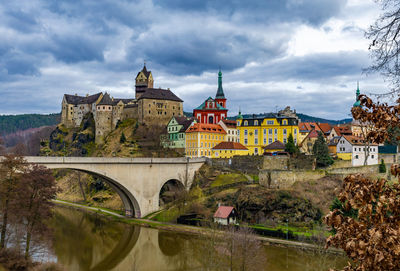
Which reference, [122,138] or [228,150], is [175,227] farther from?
[122,138]

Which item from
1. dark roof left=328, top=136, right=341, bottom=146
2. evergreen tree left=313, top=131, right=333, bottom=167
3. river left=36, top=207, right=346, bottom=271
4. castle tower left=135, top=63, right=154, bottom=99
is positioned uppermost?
castle tower left=135, top=63, right=154, bottom=99

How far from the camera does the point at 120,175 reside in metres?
51.3

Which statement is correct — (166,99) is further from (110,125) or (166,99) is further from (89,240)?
(89,240)

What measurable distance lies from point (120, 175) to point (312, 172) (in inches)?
1065

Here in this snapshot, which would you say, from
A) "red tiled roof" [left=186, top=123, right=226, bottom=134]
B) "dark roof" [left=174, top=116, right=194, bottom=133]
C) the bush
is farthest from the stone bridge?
the bush

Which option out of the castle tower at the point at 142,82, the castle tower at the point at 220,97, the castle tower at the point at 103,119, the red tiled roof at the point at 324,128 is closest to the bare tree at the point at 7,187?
the red tiled roof at the point at 324,128

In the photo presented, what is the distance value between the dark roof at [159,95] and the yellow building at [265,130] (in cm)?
2442

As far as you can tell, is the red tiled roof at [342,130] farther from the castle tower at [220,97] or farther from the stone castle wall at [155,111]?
the stone castle wall at [155,111]

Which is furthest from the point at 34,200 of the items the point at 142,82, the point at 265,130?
the point at 142,82

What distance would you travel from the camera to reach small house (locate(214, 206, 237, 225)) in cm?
4597

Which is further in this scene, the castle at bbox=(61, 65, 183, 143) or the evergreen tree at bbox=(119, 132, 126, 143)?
the castle at bbox=(61, 65, 183, 143)

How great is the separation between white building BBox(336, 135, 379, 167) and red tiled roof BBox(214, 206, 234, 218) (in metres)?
23.6

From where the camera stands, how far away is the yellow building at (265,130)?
68375mm

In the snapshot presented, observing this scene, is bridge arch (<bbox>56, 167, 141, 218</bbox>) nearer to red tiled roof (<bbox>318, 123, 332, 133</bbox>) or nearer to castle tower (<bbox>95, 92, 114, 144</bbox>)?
castle tower (<bbox>95, 92, 114, 144</bbox>)
